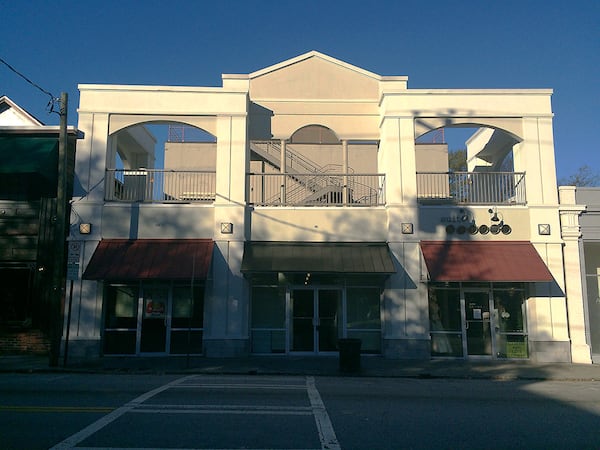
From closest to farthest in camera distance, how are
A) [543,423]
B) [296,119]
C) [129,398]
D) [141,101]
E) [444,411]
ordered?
[543,423], [444,411], [129,398], [141,101], [296,119]

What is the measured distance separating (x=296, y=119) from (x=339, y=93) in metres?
1.91

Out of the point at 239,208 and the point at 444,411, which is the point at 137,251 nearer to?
the point at 239,208

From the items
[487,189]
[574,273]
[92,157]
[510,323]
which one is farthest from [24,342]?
[574,273]

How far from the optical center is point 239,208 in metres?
17.7

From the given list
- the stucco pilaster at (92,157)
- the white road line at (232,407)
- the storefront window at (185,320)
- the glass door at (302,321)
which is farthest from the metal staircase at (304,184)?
the white road line at (232,407)

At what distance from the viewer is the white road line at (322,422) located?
664 centimetres

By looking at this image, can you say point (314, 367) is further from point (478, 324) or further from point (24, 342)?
point (24, 342)

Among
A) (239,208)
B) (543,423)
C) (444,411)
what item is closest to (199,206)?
(239,208)

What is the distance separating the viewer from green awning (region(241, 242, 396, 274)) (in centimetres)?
1661

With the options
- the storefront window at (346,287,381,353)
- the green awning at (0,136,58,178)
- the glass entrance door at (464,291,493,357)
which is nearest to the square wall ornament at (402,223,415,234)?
the storefront window at (346,287,381,353)

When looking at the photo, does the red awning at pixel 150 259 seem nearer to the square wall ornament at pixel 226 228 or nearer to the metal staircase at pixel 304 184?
the square wall ornament at pixel 226 228

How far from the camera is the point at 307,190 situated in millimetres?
20078

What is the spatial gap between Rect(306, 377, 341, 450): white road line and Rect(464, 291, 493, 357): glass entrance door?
8.32 metres

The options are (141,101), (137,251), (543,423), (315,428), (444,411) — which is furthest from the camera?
(141,101)
